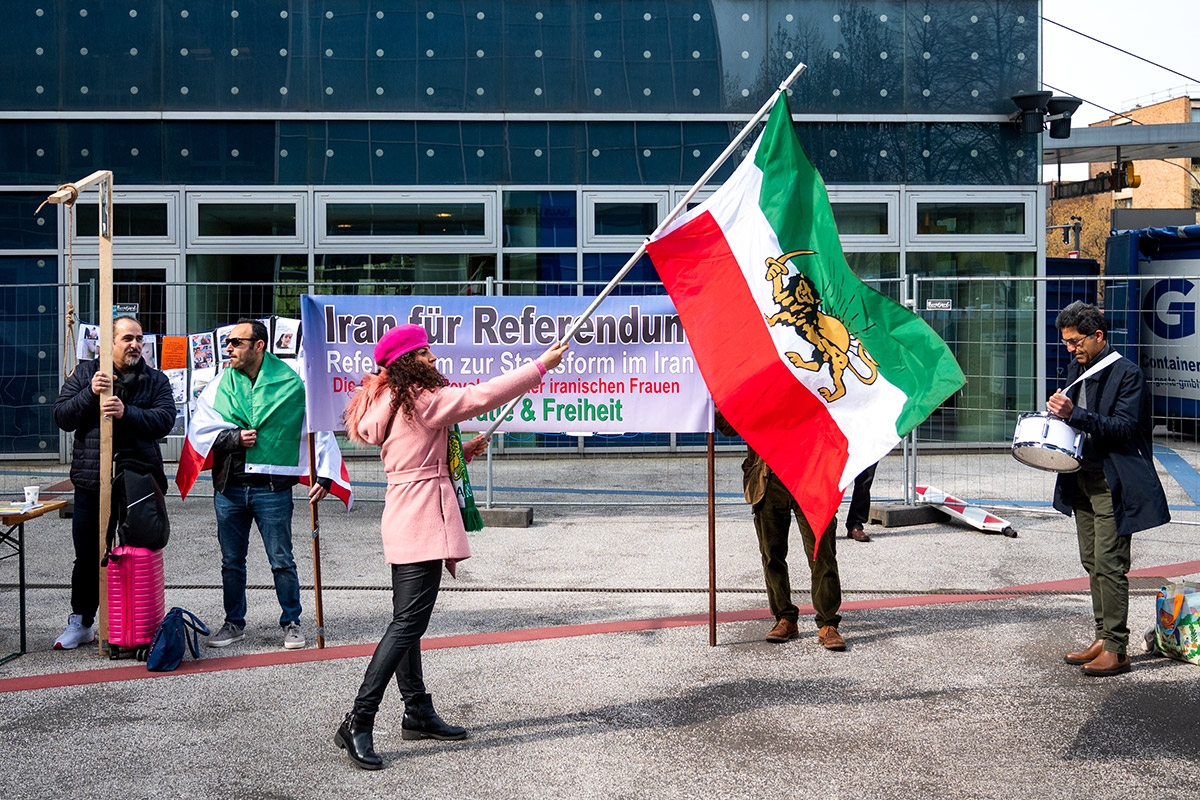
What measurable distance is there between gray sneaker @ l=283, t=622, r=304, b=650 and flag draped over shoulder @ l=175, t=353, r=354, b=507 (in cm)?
82

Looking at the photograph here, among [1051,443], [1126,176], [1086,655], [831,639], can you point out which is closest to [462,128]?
[831,639]

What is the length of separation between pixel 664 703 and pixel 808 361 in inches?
74.5

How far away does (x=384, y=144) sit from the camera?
15914 mm

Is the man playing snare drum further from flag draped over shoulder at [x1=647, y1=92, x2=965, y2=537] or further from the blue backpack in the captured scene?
the blue backpack

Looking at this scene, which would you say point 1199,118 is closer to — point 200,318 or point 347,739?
point 200,318

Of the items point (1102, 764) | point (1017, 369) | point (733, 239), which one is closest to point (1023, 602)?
point (1102, 764)

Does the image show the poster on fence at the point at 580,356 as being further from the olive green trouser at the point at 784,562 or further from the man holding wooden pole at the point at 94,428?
the man holding wooden pole at the point at 94,428

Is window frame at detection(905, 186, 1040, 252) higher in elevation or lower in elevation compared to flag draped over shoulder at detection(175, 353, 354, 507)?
higher

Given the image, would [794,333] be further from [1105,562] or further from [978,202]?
[978,202]

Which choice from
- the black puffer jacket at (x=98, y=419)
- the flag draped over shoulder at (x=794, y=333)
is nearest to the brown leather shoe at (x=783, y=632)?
the flag draped over shoulder at (x=794, y=333)

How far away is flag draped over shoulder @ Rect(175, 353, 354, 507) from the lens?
23.7 ft

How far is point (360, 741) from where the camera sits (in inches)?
207

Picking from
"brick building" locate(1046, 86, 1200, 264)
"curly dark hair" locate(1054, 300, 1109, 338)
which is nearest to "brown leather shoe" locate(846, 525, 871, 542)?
"curly dark hair" locate(1054, 300, 1109, 338)

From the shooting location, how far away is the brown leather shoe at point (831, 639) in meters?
7.00
